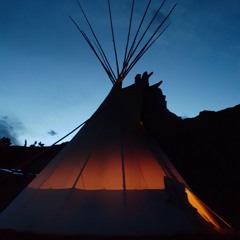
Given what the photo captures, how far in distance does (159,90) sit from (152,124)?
1302mm

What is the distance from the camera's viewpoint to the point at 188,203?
427 centimetres

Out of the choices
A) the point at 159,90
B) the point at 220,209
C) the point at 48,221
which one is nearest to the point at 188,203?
the point at 48,221

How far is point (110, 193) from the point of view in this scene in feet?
13.7

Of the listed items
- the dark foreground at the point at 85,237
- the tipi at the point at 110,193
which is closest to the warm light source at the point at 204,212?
the tipi at the point at 110,193

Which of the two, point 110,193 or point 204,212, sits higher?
point 110,193

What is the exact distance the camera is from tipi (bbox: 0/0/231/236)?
3871 mm

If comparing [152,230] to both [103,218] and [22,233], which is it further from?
[22,233]

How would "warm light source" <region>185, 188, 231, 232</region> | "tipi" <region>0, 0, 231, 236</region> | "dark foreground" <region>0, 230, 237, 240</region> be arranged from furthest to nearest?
"warm light source" <region>185, 188, 231, 232</region> → "tipi" <region>0, 0, 231, 236</region> → "dark foreground" <region>0, 230, 237, 240</region>

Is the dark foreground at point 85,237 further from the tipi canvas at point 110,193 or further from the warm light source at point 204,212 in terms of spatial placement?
the warm light source at point 204,212

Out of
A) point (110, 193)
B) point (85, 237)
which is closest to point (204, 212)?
point (110, 193)

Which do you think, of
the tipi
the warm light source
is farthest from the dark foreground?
the warm light source

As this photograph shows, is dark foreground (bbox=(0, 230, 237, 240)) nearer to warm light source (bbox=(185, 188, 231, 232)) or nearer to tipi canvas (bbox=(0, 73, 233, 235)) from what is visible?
tipi canvas (bbox=(0, 73, 233, 235))

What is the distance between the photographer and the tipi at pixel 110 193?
3871 millimetres

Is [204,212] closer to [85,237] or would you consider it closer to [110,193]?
[110,193]
